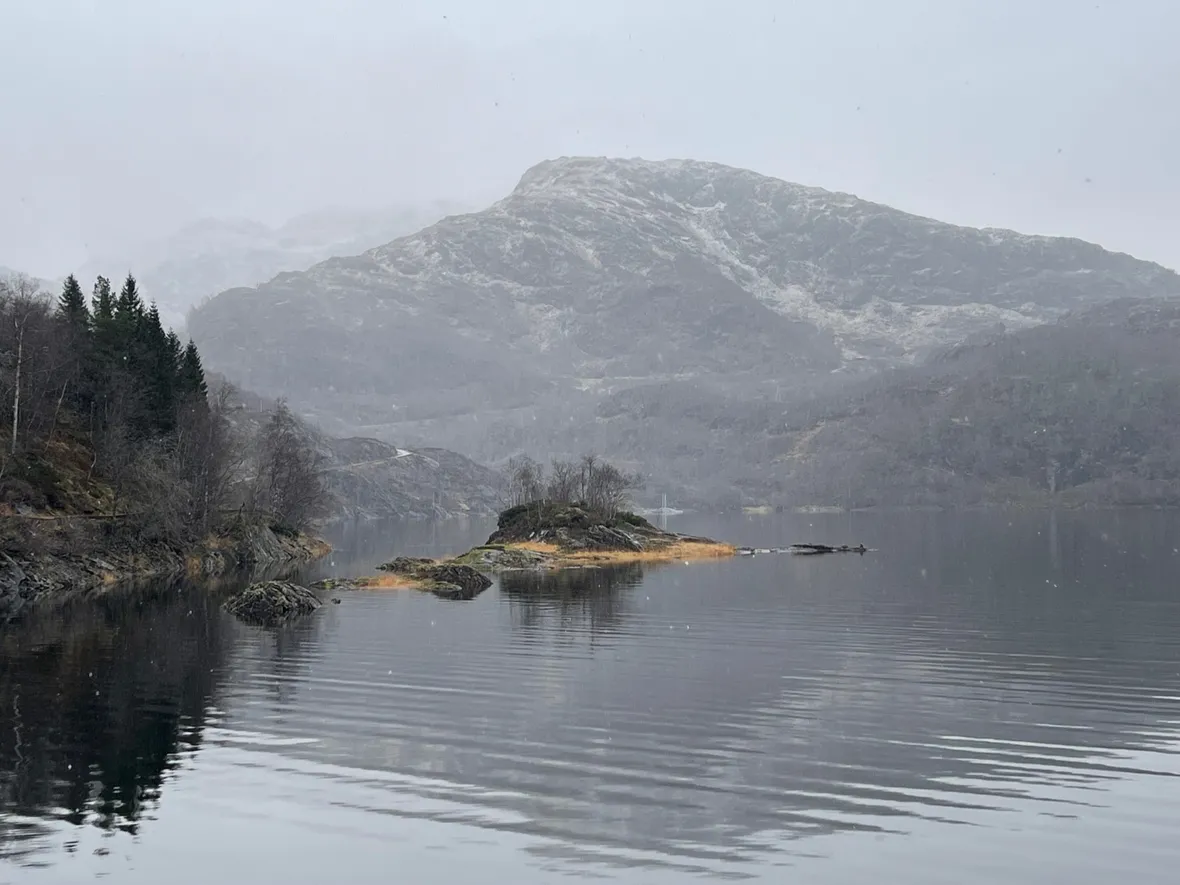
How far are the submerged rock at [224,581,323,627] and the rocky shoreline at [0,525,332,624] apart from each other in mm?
14830

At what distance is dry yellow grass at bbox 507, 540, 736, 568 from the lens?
509ft

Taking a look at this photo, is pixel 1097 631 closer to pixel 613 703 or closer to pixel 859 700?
pixel 859 700

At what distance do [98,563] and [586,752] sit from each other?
84995 mm

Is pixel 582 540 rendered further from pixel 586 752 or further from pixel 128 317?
pixel 586 752

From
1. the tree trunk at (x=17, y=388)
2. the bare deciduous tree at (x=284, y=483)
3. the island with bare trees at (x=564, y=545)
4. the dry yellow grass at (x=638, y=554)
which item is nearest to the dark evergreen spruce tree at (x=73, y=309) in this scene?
Result: the tree trunk at (x=17, y=388)

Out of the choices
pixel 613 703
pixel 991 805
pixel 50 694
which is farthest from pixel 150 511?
pixel 991 805

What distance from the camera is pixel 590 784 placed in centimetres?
3222

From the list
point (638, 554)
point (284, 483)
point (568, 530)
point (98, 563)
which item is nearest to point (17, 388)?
point (98, 563)

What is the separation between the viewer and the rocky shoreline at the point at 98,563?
91.2 metres

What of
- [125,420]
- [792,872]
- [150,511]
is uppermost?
[125,420]

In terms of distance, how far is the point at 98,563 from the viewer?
10681 cm

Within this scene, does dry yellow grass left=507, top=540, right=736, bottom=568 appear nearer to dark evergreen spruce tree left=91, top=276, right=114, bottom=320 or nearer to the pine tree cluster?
the pine tree cluster

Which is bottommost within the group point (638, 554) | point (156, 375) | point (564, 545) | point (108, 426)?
point (638, 554)

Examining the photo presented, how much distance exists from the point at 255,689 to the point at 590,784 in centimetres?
2258
